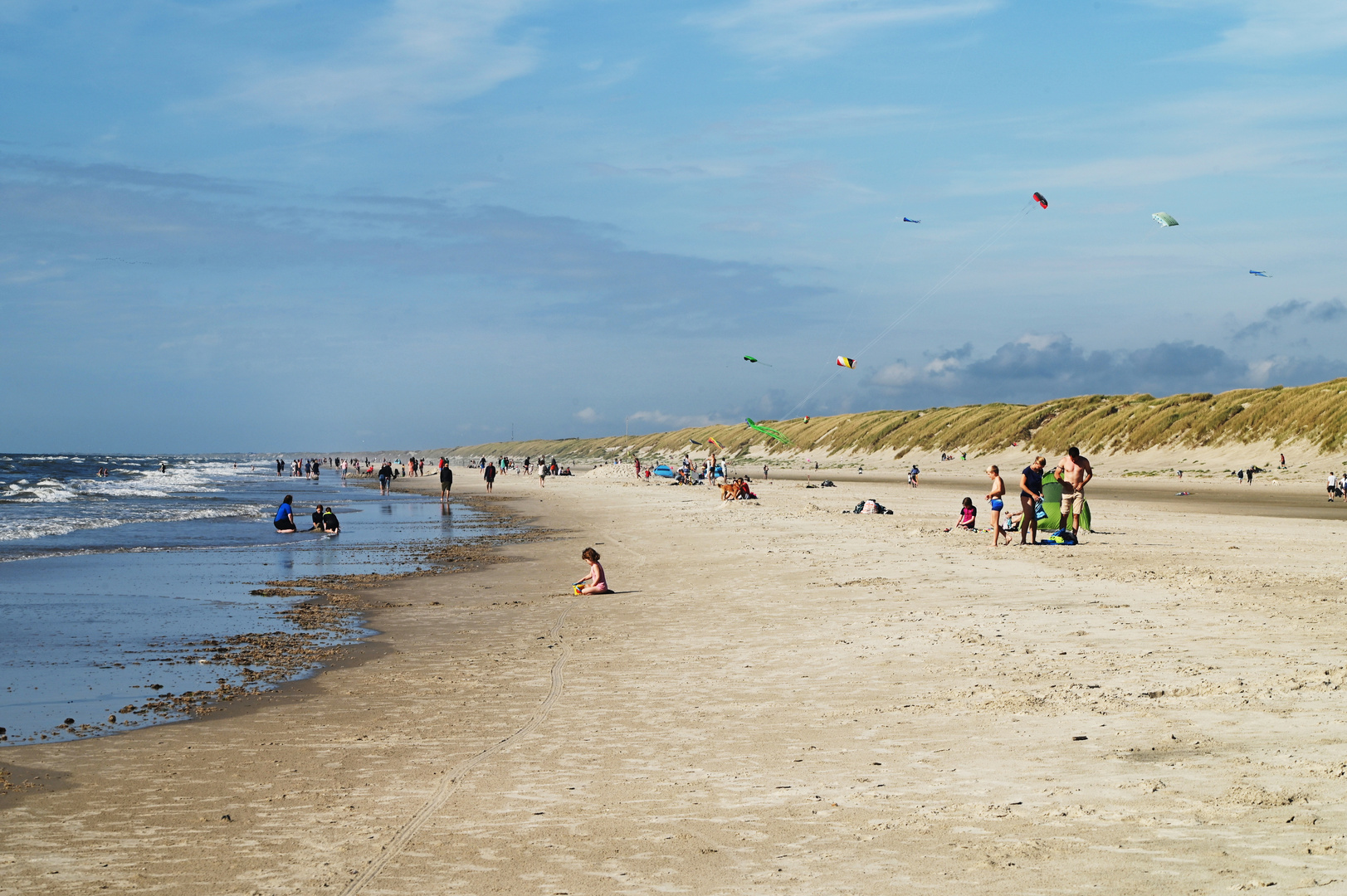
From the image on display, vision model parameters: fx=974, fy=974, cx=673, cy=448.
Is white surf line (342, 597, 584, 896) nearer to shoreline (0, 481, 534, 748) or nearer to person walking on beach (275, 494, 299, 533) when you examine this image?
shoreline (0, 481, 534, 748)

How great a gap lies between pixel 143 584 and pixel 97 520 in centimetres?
1743

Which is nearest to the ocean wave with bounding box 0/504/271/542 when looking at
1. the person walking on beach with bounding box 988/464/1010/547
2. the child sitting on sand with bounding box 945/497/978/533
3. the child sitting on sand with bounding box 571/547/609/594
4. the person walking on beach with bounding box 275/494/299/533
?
the person walking on beach with bounding box 275/494/299/533

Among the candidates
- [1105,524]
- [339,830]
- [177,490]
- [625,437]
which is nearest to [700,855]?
[339,830]

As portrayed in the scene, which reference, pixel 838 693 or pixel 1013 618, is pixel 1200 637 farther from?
pixel 838 693

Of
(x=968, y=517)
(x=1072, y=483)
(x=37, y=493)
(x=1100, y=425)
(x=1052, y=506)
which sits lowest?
(x=37, y=493)

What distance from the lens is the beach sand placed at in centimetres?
478

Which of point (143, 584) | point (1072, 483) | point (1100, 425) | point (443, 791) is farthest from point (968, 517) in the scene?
point (1100, 425)

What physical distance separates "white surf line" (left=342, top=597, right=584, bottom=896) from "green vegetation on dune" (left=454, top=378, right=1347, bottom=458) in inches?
1834

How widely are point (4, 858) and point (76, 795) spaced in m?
1.00

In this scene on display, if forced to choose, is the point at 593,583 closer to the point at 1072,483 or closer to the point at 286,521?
the point at 1072,483

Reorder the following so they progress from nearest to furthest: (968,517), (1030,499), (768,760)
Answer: (768,760) → (1030,499) → (968,517)

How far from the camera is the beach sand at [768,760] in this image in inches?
188

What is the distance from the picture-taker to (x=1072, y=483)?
60.3 feet

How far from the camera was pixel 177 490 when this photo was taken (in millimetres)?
52625
